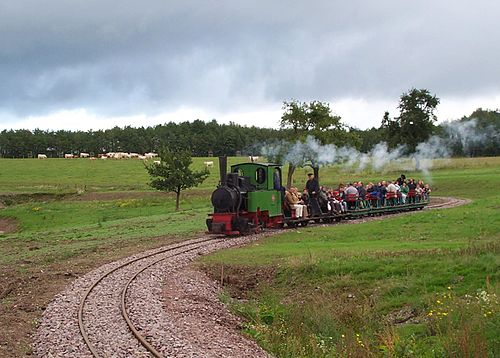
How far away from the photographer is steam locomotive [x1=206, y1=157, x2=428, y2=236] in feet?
84.1

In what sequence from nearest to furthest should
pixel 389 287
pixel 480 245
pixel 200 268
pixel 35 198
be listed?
pixel 389 287, pixel 480 245, pixel 200 268, pixel 35 198

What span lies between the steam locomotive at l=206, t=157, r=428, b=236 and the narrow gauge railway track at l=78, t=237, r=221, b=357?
1.13 m

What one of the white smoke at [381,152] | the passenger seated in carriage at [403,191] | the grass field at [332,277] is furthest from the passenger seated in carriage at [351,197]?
the white smoke at [381,152]

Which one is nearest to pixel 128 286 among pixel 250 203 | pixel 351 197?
pixel 250 203

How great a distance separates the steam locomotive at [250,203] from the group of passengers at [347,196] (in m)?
0.42

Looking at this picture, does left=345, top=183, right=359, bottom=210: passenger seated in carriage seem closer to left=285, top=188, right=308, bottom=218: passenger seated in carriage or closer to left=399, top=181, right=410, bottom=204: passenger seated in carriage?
left=285, top=188, right=308, bottom=218: passenger seated in carriage

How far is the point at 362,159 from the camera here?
1853 inches

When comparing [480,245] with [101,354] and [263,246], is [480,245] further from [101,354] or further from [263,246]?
[101,354]

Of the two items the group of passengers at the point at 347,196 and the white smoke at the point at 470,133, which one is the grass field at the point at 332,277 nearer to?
the group of passengers at the point at 347,196

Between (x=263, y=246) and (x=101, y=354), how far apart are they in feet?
42.4

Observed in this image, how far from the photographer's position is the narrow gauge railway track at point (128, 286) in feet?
34.2

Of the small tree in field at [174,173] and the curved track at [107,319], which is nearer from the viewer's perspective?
the curved track at [107,319]

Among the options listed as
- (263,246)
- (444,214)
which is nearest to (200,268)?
(263,246)

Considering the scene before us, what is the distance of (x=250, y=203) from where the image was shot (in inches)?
1033
